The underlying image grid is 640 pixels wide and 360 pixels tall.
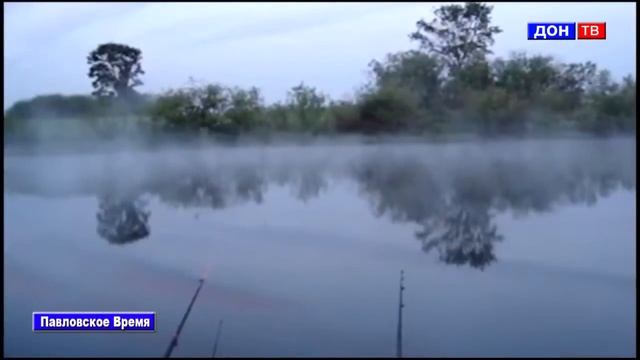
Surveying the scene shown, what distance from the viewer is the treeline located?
10336 mm

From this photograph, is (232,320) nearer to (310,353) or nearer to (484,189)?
(310,353)

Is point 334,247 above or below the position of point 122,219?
below

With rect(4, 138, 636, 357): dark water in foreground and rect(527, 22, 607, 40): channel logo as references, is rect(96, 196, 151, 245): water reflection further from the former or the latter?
rect(527, 22, 607, 40): channel logo

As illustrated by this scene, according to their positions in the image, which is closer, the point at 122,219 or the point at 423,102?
the point at 122,219

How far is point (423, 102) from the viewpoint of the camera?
11383 mm

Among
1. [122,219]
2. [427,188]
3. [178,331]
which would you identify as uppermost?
[427,188]

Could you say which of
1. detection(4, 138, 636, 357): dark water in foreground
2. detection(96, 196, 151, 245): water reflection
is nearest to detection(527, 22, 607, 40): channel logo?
detection(4, 138, 636, 357): dark water in foreground

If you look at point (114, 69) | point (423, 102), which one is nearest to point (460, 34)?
point (423, 102)

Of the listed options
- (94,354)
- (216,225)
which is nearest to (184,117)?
(216,225)

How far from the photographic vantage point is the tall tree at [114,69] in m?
9.83
